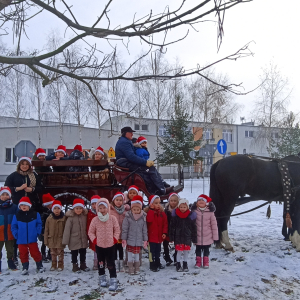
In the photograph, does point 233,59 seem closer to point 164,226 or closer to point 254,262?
point 164,226

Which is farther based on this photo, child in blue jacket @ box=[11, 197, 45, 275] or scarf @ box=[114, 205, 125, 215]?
scarf @ box=[114, 205, 125, 215]

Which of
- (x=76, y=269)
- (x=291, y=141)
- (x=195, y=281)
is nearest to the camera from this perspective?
(x=195, y=281)

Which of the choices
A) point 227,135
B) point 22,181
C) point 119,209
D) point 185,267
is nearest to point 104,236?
point 119,209

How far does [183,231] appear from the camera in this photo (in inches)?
199

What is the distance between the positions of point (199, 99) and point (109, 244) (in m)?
25.9

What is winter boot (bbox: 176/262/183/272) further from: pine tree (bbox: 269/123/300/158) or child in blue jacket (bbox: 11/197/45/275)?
pine tree (bbox: 269/123/300/158)

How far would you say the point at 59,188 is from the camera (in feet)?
20.5

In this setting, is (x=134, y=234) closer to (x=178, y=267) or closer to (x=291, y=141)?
(x=178, y=267)

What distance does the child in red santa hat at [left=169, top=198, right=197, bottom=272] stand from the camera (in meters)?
4.99

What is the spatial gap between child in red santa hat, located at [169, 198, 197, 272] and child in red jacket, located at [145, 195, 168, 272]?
0.15 metres

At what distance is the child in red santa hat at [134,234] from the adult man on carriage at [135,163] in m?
1.02

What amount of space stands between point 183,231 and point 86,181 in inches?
86.7

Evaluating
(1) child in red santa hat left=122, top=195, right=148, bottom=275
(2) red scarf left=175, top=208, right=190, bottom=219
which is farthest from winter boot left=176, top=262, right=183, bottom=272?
(2) red scarf left=175, top=208, right=190, bottom=219

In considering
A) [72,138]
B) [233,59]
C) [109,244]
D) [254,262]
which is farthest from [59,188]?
[72,138]
